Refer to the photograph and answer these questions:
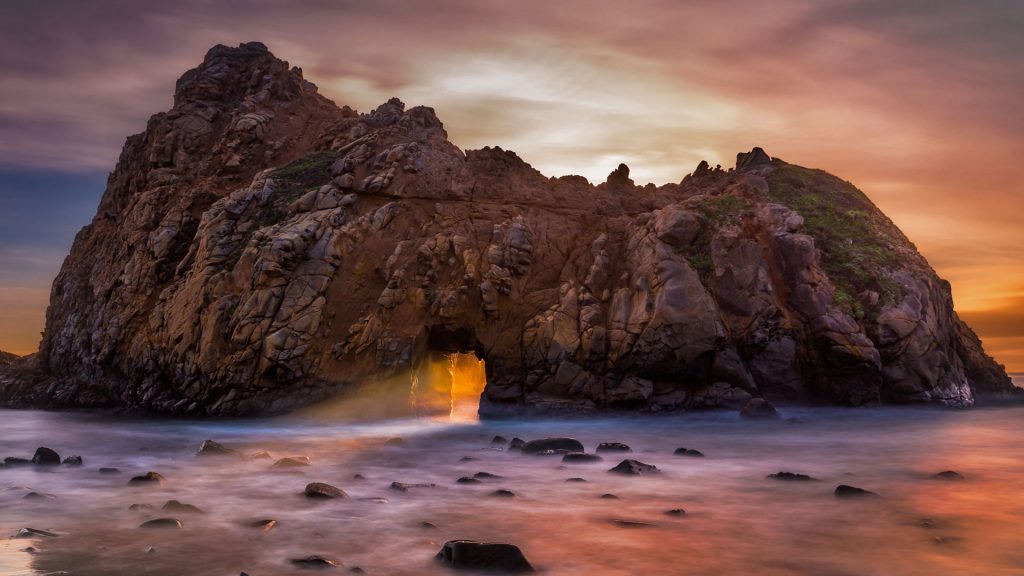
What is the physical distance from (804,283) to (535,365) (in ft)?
34.7

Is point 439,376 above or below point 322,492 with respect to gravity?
above

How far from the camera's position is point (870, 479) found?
42.9 ft

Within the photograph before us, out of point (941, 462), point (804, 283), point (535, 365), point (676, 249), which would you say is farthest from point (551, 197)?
point (941, 462)

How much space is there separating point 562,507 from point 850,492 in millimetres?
4818

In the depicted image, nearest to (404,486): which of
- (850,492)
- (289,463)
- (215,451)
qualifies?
(289,463)

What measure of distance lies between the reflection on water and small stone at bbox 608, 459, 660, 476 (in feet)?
1.08

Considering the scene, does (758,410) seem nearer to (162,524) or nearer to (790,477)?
(790,477)

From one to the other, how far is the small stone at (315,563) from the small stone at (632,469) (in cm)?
686

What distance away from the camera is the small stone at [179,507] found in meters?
10.5

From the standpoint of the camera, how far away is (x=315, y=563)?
311 inches

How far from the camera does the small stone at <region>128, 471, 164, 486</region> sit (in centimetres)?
1308

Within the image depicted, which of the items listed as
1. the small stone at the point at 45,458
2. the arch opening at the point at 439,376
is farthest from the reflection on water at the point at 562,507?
the arch opening at the point at 439,376

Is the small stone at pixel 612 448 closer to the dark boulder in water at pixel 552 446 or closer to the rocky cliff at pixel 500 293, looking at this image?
the dark boulder in water at pixel 552 446

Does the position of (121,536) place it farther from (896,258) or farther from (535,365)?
(896,258)
